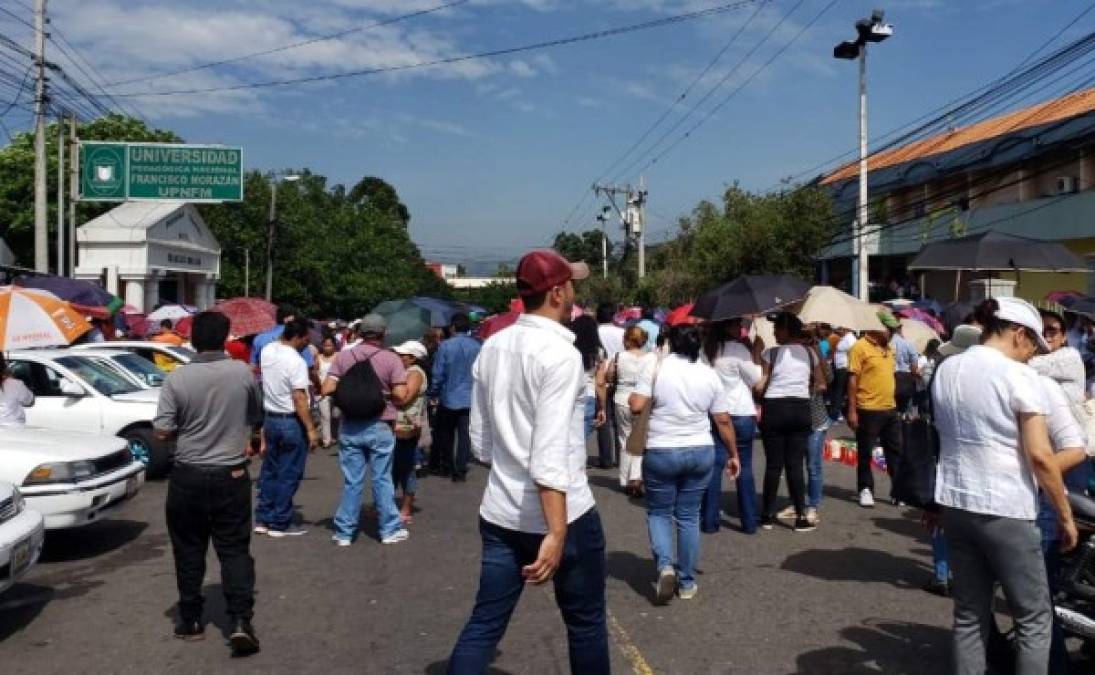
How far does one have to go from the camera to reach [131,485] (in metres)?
8.02

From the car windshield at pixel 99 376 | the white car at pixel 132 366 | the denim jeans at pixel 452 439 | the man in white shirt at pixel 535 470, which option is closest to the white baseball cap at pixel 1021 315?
the man in white shirt at pixel 535 470

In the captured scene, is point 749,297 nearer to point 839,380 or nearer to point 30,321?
point 839,380

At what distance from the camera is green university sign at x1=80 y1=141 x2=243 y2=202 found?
2288 centimetres

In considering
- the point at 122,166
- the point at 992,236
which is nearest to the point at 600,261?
the point at 122,166

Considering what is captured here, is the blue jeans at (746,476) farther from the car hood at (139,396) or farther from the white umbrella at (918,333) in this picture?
the car hood at (139,396)

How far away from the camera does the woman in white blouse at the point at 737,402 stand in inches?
303

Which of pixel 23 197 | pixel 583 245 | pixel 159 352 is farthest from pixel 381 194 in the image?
pixel 159 352

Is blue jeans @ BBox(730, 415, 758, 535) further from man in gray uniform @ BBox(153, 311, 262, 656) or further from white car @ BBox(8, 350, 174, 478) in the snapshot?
white car @ BBox(8, 350, 174, 478)

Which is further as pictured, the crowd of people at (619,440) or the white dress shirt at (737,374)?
the white dress shirt at (737,374)

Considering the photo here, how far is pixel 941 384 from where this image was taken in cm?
409

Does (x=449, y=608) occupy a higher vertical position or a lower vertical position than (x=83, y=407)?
lower

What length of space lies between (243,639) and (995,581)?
3.78m

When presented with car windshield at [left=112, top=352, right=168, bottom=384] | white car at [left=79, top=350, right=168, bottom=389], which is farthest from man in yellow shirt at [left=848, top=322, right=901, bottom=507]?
car windshield at [left=112, top=352, right=168, bottom=384]

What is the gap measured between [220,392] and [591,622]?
9.48ft
